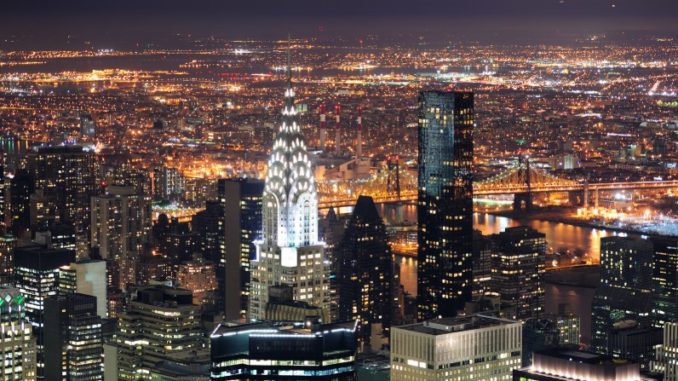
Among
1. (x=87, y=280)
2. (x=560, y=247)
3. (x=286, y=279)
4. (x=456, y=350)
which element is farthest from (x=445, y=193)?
(x=456, y=350)

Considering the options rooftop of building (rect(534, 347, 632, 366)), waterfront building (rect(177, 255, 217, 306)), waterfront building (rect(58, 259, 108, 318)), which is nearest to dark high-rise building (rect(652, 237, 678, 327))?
waterfront building (rect(177, 255, 217, 306))

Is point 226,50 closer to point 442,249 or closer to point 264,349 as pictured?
point 442,249

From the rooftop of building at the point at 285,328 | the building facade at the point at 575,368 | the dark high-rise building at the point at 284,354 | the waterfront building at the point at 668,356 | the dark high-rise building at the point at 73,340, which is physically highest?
the rooftop of building at the point at 285,328

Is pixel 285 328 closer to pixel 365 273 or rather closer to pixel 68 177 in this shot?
pixel 365 273

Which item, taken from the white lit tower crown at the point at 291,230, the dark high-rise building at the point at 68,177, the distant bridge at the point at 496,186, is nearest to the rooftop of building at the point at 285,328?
the white lit tower crown at the point at 291,230

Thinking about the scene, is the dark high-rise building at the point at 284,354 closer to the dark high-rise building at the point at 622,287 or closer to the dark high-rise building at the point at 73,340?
the dark high-rise building at the point at 73,340

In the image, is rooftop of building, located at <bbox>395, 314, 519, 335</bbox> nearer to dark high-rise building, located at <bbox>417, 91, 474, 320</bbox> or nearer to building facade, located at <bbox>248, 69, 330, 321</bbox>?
building facade, located at <bbox>248, 69, 330, 321</bbox>
